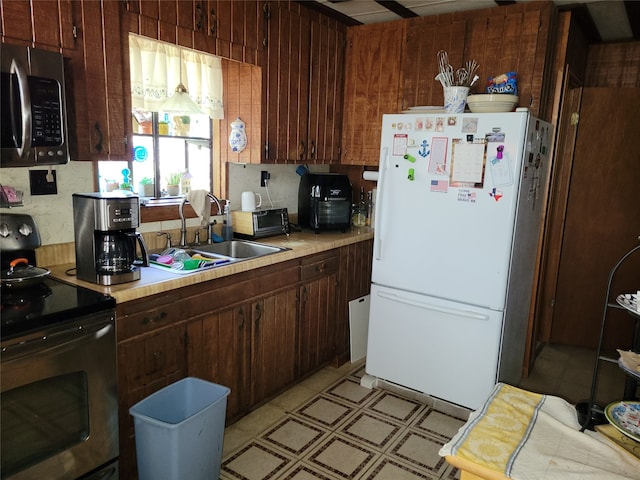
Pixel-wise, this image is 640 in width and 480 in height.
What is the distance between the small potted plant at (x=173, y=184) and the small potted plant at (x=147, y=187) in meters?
0.11

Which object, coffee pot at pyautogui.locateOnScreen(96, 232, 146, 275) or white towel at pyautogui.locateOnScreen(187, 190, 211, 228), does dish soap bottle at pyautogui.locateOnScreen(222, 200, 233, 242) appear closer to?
white towel at pyautogui.locateOnScreen(187, 190, 211, 228)

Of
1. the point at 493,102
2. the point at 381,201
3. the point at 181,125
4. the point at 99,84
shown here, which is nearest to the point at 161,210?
the point at 181,125

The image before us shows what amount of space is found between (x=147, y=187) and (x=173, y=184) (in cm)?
18

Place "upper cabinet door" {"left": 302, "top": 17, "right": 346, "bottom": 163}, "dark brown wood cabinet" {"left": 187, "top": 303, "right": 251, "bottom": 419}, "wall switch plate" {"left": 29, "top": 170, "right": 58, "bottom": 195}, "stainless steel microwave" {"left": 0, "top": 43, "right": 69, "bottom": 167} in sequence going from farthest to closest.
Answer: "upper cabinet door" {"left": 302, "top": 17, "right": 346, "bottom": 163}
"dark brown wood cabinet" {"left": 187, "top": 303, "right": 251, "bottom": 419}
"wall switch plate" {"left": 29, "top": 170, "right": 58, "bottom": 195}
"stainless steel microwave" {"left": 0, "top": 43, "right": 69, "bottom": 167}

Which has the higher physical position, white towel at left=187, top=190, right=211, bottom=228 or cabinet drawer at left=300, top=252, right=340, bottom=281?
white towel at left=187, top=190, right=211, bottom=228

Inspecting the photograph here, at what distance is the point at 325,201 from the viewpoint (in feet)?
10.9

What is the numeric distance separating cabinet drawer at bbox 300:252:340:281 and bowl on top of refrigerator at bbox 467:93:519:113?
4.10 ft

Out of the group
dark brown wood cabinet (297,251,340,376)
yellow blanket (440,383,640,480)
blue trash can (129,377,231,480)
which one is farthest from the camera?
dark brown wood cabinet (297,251,340,376)

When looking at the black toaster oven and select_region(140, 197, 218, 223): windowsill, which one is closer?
select_region(140, 197, 218, 223): windowsill

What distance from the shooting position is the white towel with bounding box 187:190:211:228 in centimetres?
274

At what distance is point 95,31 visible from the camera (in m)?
1.94

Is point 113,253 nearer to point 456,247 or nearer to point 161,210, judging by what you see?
point 161,210

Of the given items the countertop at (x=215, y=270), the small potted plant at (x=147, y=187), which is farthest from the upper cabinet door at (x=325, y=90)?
the small potted plant at (x=147, y=187)

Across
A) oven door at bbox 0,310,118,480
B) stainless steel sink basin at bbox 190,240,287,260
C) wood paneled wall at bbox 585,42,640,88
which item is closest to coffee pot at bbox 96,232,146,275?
oven door at bbox 0,310,118,480
